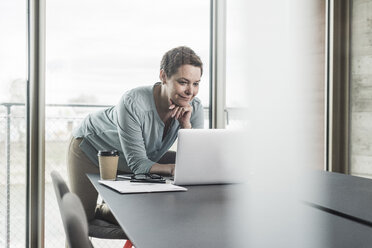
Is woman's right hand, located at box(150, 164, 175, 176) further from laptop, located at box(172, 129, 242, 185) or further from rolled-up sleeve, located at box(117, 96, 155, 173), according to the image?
laptop, located at box(172, 129, 242, 185)

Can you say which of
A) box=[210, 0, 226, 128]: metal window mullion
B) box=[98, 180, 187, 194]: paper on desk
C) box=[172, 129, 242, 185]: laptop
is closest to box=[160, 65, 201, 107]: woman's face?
box=[210, 0, 226, 128]: metal window mullion

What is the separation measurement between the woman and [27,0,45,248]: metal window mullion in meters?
0.22

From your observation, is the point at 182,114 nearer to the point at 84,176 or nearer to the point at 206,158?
the point at 84,176

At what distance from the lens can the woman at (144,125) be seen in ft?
7.03

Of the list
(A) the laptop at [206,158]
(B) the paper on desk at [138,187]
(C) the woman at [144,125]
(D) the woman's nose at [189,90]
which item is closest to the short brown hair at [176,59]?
(C) the woman at [144,125]

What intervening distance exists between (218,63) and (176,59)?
1.08ft

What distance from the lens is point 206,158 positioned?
5.27 ft

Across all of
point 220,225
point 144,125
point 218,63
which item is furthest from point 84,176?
point 220,225

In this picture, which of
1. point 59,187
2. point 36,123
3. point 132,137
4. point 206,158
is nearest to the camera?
point 59,187

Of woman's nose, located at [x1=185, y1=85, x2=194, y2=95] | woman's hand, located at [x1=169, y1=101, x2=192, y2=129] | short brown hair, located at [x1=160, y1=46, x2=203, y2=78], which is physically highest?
short brown hair, located at [x1=160, y1=46, x2=203, y2=78]

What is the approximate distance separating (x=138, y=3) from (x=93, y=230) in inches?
64.4

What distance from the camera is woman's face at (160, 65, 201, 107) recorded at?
9.15ft

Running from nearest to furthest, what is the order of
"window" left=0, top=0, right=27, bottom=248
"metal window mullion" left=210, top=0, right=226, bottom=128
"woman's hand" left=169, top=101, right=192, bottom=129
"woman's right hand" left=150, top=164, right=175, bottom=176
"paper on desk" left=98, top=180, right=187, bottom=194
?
"paper on desk" left=98, top=180, right=187, bottom=194 < "woman's right hand" left=150, top=164, right=175, bottom=176 < "window" left=0, top=0, right=27, bottom=248 < "woman's hand" left=169, top=101, right=192, bottom=129 < "metal window mullion" left=210, top=0, right=226, bottom=128

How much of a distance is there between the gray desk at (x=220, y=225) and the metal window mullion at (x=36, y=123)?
1.26 metres
